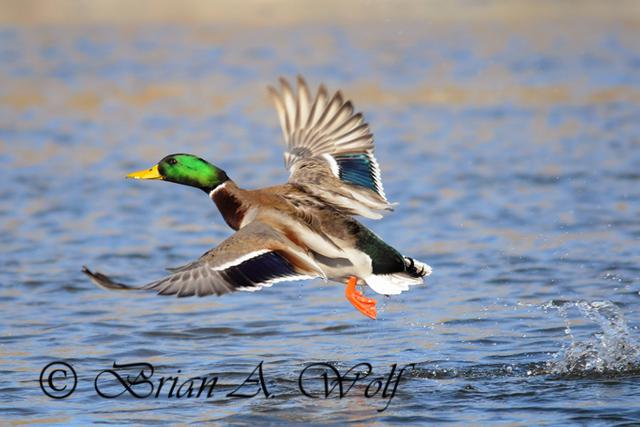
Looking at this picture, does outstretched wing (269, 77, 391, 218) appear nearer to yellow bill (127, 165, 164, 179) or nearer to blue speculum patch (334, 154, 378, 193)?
blue speculum patch (334, 154, 378, 193)

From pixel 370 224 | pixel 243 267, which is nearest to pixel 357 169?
pixel 243 267

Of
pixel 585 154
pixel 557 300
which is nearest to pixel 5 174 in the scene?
pixel 585 154

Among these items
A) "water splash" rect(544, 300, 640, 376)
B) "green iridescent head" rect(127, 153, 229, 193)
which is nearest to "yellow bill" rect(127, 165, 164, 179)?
"green iridescent head" rect(127, 153, 229, 193)

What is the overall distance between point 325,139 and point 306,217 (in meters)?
0.97

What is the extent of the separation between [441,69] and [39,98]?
5.82 metres

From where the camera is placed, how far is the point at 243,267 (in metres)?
5.55

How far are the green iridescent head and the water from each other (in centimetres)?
94

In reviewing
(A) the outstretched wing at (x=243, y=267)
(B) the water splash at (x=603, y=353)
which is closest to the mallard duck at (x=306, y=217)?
(A) the outstretched wing at (x=243, y=267)

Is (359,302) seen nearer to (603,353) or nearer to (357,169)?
(357,169)

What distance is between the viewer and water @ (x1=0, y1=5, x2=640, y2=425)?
5.96m

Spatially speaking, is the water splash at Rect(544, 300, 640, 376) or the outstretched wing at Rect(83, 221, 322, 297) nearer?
the outstretched wing at Rect(83, 221, 322, 297)

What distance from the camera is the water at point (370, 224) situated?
5.96m

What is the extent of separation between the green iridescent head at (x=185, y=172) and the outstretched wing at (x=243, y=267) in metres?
0.76

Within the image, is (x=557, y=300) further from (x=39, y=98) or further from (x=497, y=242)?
(x=39, y=98)
